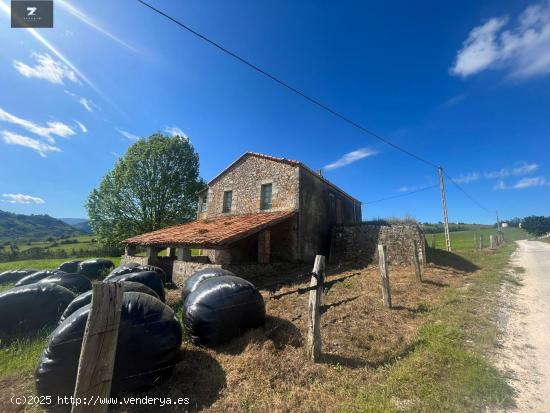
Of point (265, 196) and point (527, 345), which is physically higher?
point (265, 196)

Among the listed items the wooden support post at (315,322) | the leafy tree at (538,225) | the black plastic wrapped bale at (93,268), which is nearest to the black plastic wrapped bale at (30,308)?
the wooden support post at (315,322)

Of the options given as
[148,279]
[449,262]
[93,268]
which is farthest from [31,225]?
[449,262]

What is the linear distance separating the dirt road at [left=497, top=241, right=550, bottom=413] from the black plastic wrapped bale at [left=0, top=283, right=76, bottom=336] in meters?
8.92

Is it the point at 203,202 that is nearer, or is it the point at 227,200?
the point at 227,200

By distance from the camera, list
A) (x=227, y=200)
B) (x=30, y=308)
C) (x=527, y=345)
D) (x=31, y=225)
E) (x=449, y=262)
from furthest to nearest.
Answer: (x=31, y=225) → (x=227, y=200) → (x=449, y=262) → (x=30, y=308) → (x=527, y=345)

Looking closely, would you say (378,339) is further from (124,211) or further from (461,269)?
(124,211)

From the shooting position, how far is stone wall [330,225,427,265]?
13965mm

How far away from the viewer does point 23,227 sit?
308ft

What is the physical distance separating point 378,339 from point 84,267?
559 inches

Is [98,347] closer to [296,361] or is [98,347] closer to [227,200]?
[296,361]

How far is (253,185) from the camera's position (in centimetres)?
1648

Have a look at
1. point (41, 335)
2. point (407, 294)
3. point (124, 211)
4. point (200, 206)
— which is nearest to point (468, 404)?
point (407, 294)

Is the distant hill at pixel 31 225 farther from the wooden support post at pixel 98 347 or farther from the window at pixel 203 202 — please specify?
the wooden support post at pixel 98 347

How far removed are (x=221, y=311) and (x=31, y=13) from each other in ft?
25.9
